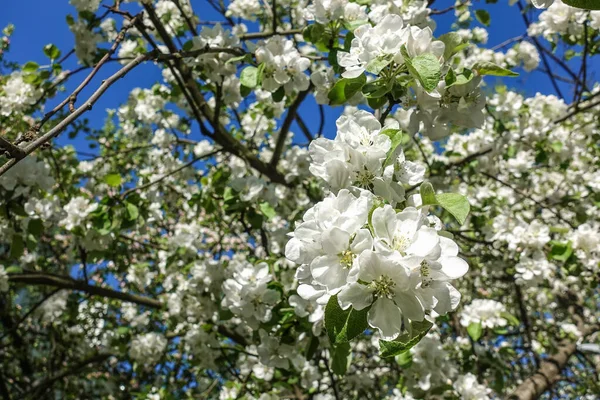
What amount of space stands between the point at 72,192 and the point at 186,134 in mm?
1987

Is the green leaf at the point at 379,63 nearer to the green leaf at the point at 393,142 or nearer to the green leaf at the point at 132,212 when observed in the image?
the green leaf at the point at 393,142

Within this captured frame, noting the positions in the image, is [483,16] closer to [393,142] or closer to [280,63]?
[280,63]

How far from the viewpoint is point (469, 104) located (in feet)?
5.33

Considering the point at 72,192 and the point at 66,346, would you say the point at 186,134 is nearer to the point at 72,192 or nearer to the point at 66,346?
the point at 72,192

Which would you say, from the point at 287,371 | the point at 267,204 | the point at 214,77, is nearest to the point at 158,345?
the point at 287,371

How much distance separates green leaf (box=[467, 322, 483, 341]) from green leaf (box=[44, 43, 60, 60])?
3.14 meters

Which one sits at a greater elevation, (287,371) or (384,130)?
(384,130)

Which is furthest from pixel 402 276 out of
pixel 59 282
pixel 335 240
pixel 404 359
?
pixel 59 282

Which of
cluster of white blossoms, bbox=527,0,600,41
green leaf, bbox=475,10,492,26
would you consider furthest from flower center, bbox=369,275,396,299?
green leaf, bbox=475,10,492,26

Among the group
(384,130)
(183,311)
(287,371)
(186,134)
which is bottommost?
(287,371)

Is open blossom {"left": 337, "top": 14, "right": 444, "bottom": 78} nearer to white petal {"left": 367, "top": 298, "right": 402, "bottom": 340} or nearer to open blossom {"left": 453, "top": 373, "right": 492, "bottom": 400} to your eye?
white petal {"left": 367, "top": 298, "right": 402, "bottom": 340}

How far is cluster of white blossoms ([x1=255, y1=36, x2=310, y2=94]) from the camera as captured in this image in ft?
7.02

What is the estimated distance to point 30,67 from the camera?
9.64 feet

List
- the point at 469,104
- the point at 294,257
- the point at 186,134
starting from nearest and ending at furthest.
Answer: the point at 294,257 < the point at 469,104 < the point at 186,134
